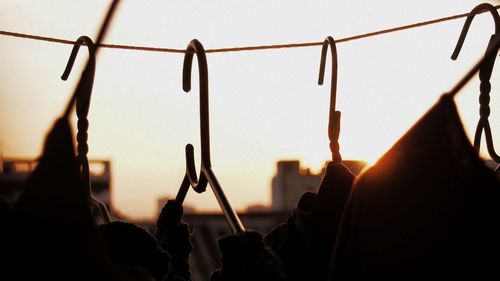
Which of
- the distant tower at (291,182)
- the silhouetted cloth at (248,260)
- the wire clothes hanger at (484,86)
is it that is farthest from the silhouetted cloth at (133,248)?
the distant tower at (291,182)

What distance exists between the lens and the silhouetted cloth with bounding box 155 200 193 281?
1.94 feet

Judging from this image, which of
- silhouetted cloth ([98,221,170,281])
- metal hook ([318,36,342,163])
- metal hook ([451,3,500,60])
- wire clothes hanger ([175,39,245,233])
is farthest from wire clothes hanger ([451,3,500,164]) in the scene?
silhouetted cloth ([98,221,170,281])

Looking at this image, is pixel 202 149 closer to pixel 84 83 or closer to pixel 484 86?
pixel 84 83

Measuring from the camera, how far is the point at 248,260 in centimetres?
44

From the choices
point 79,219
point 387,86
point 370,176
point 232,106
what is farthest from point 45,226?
point 232,106

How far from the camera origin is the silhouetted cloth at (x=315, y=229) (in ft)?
1.75

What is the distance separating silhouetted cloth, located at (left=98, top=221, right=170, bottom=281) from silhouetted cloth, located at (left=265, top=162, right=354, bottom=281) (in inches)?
4.3

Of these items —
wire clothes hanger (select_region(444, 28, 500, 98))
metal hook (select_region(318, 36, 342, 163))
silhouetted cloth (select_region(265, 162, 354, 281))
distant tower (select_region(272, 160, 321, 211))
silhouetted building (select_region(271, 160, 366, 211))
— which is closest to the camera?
wire clothes hanger (select_region(444, 28, 500, 98))

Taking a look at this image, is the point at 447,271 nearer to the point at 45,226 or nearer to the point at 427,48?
the point at 45,226

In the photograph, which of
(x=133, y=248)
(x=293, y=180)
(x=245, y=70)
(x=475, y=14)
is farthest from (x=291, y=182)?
(x=133, y=248)

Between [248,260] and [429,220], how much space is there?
0.11 metres

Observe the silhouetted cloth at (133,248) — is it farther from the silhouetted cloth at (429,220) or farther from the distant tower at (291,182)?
the distant tower at (291,182)

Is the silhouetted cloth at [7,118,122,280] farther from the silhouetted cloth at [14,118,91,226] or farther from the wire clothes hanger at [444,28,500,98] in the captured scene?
the wire clothes hanger at [444,28,500,98]

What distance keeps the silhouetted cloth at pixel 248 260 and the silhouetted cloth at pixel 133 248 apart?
4 centimetres
